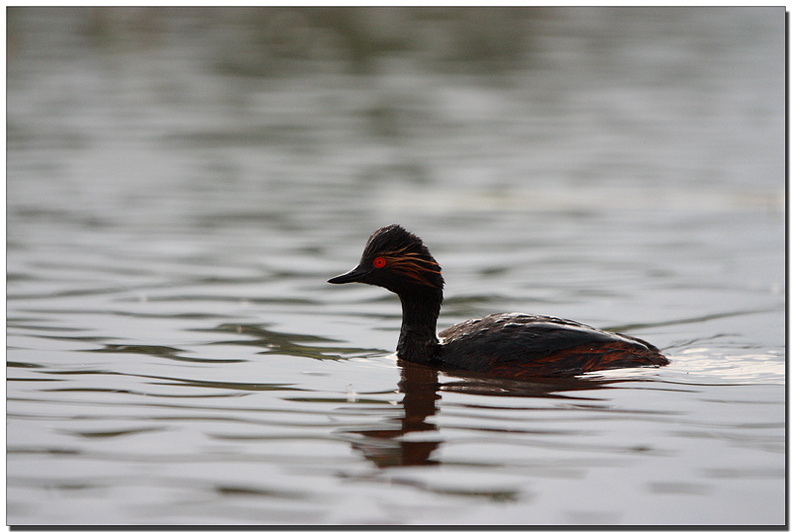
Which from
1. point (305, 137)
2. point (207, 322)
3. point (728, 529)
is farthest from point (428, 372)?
point (305, 137)

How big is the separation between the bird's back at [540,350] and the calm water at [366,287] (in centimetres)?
16

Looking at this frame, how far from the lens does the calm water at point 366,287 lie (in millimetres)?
5594

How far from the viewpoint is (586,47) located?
28.4m

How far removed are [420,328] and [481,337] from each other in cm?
47

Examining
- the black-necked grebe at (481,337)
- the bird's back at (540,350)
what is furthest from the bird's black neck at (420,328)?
the bird's back at (540,350)

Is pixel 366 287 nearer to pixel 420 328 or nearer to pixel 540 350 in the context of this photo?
pixel 420 328

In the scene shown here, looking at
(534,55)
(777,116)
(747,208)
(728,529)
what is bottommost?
(728,529)

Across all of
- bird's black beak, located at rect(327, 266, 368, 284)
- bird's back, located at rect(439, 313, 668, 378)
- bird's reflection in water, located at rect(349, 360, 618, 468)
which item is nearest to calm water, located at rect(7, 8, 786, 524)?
bird's reflection in water, located at rect(349, 360, 618, 468)

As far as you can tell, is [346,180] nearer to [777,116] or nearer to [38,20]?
[777,116]

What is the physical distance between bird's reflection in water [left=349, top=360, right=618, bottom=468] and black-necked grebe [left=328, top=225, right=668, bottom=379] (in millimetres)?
111

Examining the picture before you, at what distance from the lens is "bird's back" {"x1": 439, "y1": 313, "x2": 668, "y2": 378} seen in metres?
7.51

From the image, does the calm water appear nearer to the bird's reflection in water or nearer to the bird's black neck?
the bird's reflection in water

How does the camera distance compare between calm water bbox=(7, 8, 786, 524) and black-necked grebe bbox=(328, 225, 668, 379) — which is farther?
black-necked grebe bbox=(328, 225, 668, 379)

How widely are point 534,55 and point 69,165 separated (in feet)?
43.9
